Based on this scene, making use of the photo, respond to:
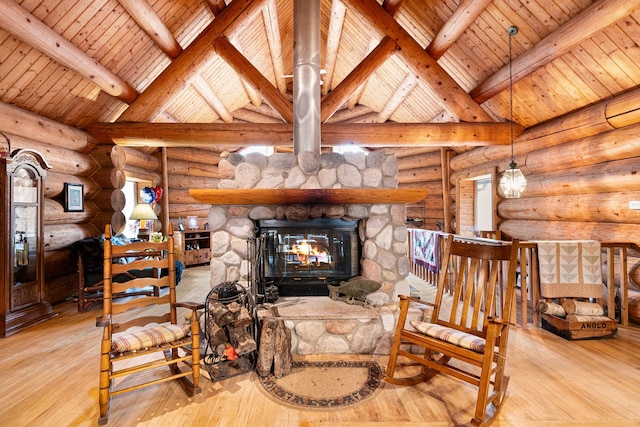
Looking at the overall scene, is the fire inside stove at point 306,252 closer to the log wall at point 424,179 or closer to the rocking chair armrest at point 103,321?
the rocking chair armrest at point 103,321

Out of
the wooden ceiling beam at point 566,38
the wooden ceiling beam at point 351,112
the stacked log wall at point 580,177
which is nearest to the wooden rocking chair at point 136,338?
the wooden ceiling beam at point 566,38

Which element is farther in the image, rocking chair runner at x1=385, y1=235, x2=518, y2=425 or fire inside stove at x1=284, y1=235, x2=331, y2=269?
fire inside stove at x1=284, y1=235, x2=331, y2=269

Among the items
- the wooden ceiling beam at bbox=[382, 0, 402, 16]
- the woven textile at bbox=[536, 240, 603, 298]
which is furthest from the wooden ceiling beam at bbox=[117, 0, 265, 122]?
the woven textile at bbox=[536, 240, 603, 298]

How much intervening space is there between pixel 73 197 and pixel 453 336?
5.48 meters

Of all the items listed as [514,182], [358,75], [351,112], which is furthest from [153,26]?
[351,112]

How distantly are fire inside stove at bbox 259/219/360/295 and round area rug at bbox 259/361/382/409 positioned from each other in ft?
2.80

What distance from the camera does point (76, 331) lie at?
11.2 ft

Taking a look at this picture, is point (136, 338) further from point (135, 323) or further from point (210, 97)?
point (210, 97)

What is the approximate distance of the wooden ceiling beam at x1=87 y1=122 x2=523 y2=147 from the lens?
5.00 metres

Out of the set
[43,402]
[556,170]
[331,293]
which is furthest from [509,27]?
[43,402]

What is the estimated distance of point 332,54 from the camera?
667 cm

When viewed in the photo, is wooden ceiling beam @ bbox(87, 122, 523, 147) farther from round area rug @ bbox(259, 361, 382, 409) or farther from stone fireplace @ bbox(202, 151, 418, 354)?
round area rug @ bbox(259, 361, 382, 409)

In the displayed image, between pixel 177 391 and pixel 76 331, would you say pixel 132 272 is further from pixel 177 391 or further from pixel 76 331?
pixel 177 391

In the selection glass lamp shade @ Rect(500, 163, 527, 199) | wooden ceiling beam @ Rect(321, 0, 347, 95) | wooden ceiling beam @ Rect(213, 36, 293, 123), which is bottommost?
glass lamp shade @ Rect(500, 163, 527, 199)
